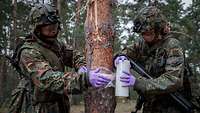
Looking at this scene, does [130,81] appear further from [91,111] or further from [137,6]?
[137,6]

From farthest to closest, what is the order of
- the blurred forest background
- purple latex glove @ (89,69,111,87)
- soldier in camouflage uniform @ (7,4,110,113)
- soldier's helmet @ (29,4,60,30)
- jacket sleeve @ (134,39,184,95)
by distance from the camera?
the blurred forest background → soldier's helmet @ (29,4,60,30) → jacket sleeve @ (134,39,184,95) → soldier in camouflage uniform @ (7,4,110,113) → purple latex glove @ (89,69,111,87)

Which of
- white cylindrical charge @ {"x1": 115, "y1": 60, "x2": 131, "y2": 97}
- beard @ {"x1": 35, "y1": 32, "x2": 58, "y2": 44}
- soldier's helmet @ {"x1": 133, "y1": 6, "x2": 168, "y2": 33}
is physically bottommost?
white cylindrical charge @ {"x1": 115, "y1": 60, "x2": 131, "y2": 97}

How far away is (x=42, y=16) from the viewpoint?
20.0ft

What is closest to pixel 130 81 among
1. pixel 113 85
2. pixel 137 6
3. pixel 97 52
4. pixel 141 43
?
pixel 113 85

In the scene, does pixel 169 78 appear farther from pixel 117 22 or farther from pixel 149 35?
pixel 117 22

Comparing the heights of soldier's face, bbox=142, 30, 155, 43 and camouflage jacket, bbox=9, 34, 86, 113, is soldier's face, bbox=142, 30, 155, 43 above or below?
above

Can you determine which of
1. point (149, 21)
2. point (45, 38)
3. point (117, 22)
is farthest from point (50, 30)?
point (117, 22)

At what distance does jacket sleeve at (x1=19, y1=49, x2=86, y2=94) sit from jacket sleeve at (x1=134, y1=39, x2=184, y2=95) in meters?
0.95

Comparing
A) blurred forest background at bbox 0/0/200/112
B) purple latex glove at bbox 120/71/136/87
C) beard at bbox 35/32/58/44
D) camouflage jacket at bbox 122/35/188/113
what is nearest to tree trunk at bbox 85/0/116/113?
purple latex glove at bbox 120/71/136/87

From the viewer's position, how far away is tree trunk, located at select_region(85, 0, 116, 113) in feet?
18.6

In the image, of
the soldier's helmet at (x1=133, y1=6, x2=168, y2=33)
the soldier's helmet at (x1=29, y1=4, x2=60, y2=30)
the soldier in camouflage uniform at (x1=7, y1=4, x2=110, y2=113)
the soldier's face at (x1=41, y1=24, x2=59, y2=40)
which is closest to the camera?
the soldier in camouflage uniform at (x1=7, y1=4, x2=110, y2=113)

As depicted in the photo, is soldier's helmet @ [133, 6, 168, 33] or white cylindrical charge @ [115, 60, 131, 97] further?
soldier's helmet @ [133, 6, 168, 33]

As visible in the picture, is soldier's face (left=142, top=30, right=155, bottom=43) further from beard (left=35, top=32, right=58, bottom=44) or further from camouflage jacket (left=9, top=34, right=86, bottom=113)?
beard (left=35, top=32, right=58, bottom=44)

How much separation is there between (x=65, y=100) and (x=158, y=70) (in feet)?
5.02
